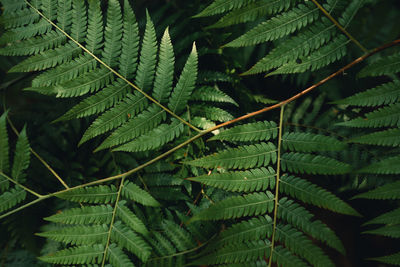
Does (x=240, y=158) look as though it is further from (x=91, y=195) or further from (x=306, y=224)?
(x=91, y=195)

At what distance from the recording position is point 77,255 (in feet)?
4.08

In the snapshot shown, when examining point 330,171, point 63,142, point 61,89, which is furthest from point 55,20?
point 330,171

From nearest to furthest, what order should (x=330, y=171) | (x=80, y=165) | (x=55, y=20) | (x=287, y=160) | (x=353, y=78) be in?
(x=330, y=171) → (x=287, y=160) → (x=55, y=20) → (x=353, y=78) → (x=80, y=165)

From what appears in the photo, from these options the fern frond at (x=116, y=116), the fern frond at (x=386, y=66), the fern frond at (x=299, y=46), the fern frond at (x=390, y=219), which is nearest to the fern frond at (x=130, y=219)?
the fern frond at (x=116, y=116)

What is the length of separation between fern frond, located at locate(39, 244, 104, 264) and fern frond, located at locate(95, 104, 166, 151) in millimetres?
473

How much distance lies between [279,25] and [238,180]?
74 centimetres

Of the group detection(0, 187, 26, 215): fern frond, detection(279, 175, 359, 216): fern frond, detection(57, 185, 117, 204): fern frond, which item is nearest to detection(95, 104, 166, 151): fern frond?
detection(57, 185, 117, 204): fern frond

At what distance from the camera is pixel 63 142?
1934mm

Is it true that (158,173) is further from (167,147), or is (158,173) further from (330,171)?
(330,171)

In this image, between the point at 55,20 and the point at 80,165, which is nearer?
the point at 55,20

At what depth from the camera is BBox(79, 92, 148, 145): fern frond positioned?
1.30 meters

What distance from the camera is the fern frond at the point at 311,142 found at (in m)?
1.18

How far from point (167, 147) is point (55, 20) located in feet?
2.93

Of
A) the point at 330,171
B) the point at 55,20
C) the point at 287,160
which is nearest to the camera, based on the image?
the point at 330,171
